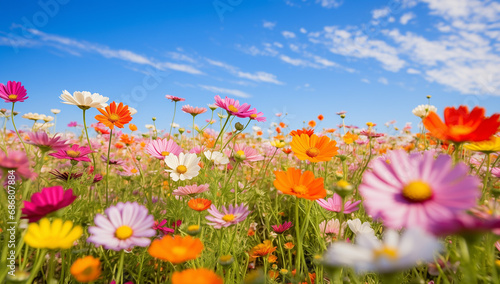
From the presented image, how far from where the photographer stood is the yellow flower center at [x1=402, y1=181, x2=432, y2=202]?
1.55 ft

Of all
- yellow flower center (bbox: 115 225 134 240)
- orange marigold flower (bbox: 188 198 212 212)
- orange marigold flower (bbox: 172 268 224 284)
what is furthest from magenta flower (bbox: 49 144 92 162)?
orange marigold flower (bbox: 172 268 224 284)

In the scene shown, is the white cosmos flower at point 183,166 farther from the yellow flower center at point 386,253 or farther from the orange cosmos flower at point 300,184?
the yellow flower center at point 386,253

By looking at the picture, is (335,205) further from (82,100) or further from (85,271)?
(82,100)

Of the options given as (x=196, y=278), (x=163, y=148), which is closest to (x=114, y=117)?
(x=163, y=148)

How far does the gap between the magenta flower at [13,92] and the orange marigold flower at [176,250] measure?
1105 millimetres

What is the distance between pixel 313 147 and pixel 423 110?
1465mm

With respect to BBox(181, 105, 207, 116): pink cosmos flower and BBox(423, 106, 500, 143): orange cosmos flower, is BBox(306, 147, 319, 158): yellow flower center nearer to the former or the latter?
BBox(423, 106, 500, 143): orange cosmos flower

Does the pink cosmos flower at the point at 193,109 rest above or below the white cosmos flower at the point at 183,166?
above

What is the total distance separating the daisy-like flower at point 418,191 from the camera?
0.42m

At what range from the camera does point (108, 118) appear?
1.22 metres

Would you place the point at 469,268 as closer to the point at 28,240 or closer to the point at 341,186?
the point at 341,186

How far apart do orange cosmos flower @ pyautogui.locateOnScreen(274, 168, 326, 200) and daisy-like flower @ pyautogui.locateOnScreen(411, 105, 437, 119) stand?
1.62 metres

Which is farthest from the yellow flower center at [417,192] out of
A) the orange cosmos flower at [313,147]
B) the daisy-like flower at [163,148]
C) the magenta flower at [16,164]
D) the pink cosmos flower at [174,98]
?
the pink cosmos flower at [174,98]

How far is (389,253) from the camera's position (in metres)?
0.38
